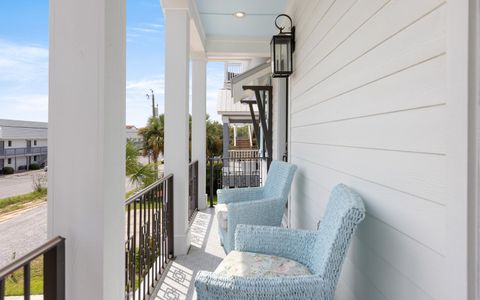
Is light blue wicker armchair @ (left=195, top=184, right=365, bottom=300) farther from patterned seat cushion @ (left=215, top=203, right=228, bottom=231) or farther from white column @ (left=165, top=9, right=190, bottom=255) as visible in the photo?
white column @ (left=165, top=9, right=190, bottom=255)

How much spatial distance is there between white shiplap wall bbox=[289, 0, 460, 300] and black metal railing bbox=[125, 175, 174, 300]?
1.32m

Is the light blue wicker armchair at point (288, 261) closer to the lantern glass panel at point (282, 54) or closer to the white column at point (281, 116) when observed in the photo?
the lantern glass panel at point (282, 54)

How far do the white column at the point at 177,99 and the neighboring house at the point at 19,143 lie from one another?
1.59m

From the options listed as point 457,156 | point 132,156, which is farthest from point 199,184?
point 457,156

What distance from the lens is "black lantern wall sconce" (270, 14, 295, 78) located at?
10.7 ft

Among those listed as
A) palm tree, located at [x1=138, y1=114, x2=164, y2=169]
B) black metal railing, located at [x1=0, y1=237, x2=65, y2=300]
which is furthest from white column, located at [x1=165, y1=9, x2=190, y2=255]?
palm tree, located at [x1=138, y1=114, x2=164, y2=169]

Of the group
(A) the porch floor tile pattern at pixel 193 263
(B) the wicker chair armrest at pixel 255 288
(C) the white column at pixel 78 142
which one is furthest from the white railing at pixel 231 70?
(B) the wicker chair armrest at pixel 255 288

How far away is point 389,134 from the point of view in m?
1.25

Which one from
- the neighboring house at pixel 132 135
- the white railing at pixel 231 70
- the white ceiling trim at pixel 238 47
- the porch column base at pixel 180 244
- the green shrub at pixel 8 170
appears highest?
the white railing at pixel 231 70

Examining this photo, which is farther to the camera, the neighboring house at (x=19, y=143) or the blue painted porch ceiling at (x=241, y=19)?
the blue painted porch ceiling at (x=241, y=19)

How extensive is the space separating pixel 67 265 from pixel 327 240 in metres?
1.14

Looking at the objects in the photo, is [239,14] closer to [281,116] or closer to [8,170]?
[281,116]

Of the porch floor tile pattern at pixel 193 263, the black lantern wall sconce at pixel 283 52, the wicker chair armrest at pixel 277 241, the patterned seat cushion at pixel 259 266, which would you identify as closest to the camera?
the patterned seat cushion at pixel 259 266

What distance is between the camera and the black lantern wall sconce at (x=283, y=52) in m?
3.27
